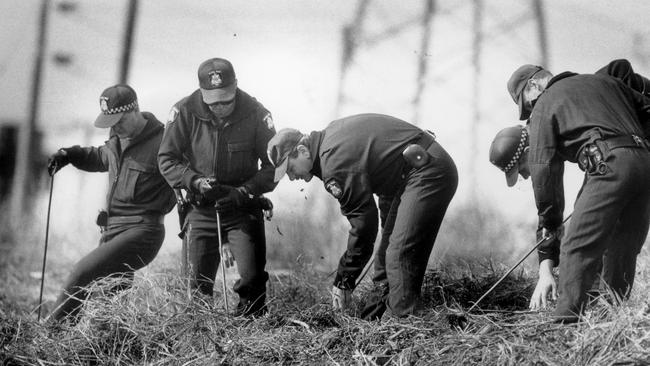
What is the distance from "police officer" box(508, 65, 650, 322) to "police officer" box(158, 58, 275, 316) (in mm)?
2053

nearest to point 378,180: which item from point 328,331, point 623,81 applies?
point 328,331

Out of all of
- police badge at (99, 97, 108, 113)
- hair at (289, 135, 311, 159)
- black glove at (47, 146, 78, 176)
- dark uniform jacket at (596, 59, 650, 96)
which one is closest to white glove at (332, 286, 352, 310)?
hair at (289, 135, 311, 159)

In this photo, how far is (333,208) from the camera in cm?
1050

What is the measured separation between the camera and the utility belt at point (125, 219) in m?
6.63

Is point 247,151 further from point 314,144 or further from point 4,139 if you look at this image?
point 4,139

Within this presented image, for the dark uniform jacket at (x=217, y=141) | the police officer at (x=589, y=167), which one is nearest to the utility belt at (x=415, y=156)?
the police officer at (x=589, y=167)

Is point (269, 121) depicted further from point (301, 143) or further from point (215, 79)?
point (301, 143)

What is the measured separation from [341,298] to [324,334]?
0.45 meters

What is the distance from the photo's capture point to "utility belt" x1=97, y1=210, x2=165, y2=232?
261 inches

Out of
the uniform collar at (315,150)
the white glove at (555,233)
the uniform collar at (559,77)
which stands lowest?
the white glove at (555,233)

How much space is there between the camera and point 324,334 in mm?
5035

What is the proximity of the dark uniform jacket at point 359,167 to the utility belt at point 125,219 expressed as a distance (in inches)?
70.8

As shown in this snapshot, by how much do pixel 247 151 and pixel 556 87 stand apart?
230 centimetres

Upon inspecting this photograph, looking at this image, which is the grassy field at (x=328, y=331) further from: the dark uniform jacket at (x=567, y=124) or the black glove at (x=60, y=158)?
the black glove at (x=60, y=158)
